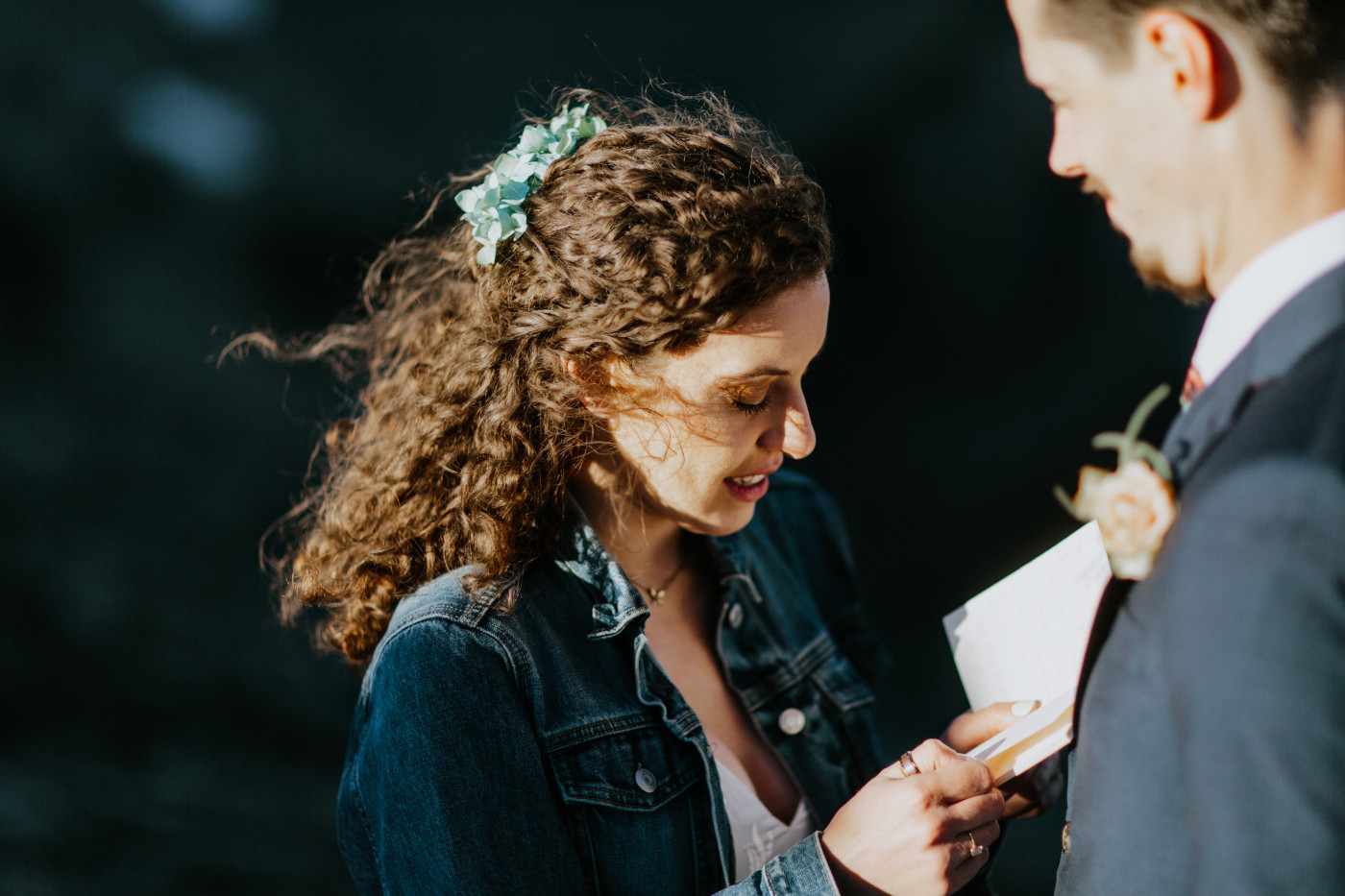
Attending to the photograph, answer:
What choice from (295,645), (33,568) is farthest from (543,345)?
(33,568)

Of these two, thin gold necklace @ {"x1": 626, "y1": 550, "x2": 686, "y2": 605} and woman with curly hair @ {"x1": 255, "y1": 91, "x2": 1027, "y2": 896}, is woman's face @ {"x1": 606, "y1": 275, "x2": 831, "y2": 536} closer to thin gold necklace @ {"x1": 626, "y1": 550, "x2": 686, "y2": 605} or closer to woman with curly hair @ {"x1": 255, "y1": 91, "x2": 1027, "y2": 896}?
woman with curly hair @ {"x1": 255, "y1": 91, "x2": 1027, "y2": 896}

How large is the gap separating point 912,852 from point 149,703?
1.75m

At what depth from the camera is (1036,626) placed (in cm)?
103

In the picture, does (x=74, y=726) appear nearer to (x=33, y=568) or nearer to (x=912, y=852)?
(x=33, y=568)

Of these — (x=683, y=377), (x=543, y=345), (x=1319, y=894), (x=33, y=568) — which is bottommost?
(x=1319, y=894)

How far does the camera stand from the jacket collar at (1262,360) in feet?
2.08

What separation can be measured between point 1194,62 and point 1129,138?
7 cm

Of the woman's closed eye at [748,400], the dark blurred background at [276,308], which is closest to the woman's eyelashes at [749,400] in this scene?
the woman's closed eye at [748,400]

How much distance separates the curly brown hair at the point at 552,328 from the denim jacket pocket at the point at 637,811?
24 centimetres

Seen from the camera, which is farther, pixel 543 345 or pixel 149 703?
pixel 149 703

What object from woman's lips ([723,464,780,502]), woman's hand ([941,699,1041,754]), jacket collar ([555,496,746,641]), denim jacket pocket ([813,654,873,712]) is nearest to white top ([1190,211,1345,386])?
woman's hand ([941,699,1041,754])

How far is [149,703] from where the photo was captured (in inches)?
76.2

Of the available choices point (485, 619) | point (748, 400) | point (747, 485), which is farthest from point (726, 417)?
point (485, 619)

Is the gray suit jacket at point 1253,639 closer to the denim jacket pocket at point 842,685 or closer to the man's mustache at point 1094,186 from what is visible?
the man's mustache at point 1094,186
